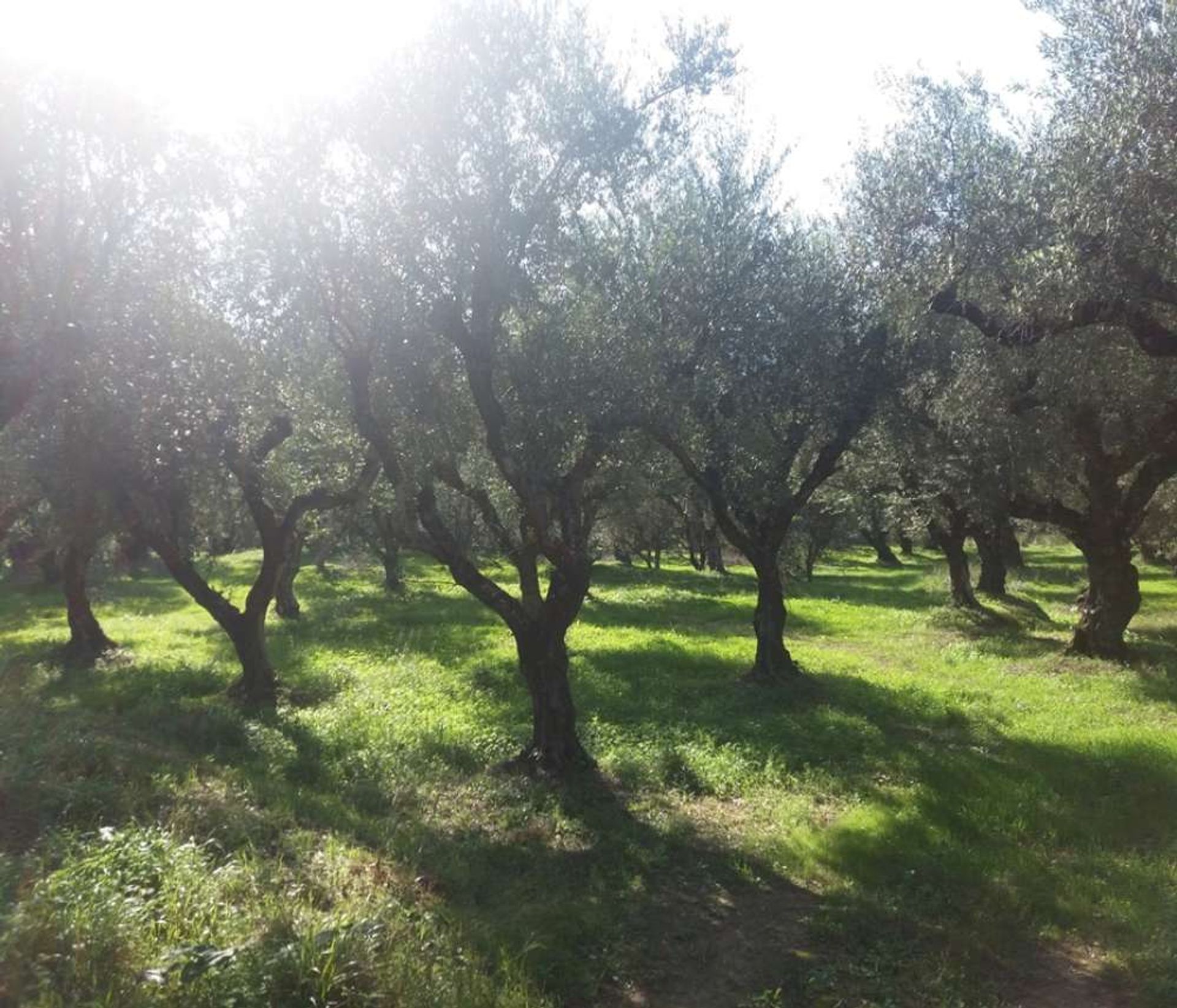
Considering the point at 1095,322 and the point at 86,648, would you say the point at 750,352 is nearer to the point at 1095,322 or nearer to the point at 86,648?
the point at 1095,322

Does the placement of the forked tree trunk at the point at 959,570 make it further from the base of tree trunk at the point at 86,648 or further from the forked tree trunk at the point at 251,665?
the base of tree trunk at the point at 86,648

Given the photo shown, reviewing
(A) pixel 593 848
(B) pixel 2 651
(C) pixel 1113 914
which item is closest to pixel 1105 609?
(C) pixel 1113 914

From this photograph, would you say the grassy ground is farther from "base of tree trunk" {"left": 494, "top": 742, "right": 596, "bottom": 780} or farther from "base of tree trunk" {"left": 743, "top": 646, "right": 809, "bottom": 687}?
"base of tree trunk" {"left": 743, "top": 646, "right": 809, "bottom": 687}

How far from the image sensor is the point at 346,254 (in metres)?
11.4

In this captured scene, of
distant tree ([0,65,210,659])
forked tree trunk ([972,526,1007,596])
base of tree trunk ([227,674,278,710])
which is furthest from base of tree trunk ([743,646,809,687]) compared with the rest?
forked tree trunk ([972,526,1007,596])

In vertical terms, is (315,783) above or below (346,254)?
below

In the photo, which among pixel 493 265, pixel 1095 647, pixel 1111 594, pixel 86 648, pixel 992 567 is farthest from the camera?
pixel 992 567

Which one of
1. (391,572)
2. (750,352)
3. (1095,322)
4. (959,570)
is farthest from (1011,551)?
(1095,322)

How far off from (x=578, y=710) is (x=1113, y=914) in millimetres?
9728

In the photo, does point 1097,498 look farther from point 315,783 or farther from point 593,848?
point 315,783

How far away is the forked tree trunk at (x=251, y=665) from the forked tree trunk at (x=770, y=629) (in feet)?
31.5

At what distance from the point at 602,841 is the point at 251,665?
9.91m

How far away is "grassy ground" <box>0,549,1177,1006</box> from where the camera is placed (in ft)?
19.4

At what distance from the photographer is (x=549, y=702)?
12.2 meters
